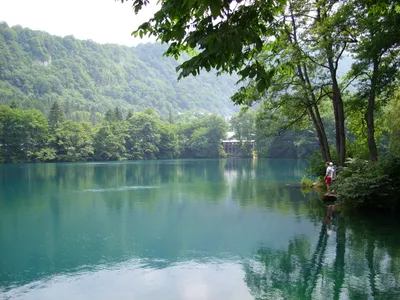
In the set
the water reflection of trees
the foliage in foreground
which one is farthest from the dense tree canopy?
the water reflection of trees

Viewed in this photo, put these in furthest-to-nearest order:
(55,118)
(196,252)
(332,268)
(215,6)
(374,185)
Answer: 1. (55,118)
2. (374,185)
3. (196,252)
4. (332,268)
5. (215,6)

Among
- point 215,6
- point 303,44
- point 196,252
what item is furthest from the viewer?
point 303,44

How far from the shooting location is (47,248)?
36.6 feet

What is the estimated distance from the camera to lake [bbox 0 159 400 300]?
765 centimetres

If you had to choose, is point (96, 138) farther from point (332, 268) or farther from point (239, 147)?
point (332, 268)

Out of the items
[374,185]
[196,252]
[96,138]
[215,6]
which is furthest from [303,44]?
[96,138]

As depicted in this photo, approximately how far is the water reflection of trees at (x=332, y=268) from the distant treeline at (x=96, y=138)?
223 ft

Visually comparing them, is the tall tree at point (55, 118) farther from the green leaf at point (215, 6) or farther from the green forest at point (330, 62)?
the green leaf at point (215, 6)

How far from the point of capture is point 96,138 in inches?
3172

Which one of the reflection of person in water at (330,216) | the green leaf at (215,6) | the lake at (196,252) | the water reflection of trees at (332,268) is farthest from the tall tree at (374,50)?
the green leaf at (215,6)

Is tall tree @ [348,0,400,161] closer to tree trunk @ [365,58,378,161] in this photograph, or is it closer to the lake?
tree trunk @ [365,58,378,161]

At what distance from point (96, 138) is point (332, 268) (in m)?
76.0

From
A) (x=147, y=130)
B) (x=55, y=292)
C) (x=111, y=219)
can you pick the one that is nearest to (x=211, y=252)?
(x=55, y=292)

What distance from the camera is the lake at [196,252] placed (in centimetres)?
765
